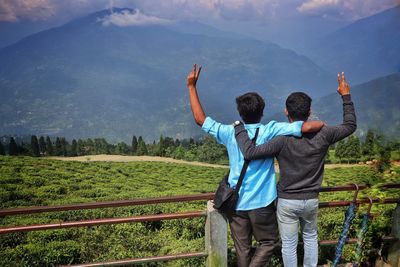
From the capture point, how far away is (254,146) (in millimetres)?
3236

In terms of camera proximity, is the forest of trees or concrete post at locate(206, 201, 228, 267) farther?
the forest of trees

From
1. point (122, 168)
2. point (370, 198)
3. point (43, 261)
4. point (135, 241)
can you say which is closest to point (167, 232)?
point (135, 241)

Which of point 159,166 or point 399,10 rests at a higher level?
point 399,10

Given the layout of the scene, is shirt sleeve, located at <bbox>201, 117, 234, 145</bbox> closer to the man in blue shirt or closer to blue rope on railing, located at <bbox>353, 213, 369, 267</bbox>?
the man in blue shirt

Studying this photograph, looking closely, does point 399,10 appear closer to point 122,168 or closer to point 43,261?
point 43,261

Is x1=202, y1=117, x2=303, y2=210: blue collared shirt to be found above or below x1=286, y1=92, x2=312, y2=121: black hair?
below

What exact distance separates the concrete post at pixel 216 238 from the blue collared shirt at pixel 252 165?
0.26m

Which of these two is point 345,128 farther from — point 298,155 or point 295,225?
point 295,225

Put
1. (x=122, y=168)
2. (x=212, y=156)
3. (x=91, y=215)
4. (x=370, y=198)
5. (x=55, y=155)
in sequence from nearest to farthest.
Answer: (x=370, y=198) < (x=91, y=215) < (x=122, y=168) < (x=212, y=156) < (x=55, y=155)

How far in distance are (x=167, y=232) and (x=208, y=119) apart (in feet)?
26.0

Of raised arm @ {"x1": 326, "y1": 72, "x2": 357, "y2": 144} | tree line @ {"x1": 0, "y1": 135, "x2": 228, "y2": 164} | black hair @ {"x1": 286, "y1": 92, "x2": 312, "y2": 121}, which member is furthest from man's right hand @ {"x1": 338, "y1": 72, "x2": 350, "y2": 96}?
tree line @ {"x1": 0, "y1": 135, "x2": 228, "y2": 164}

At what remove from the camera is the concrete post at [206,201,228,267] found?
3.54m

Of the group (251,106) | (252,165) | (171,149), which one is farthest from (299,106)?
(171,149)

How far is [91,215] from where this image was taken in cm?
1401
